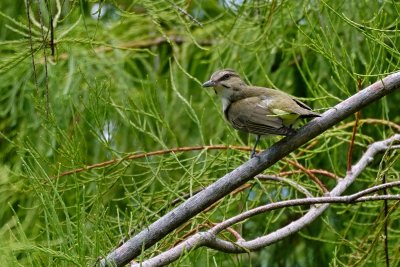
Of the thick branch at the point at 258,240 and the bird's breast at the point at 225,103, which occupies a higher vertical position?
the bird's breast at the point at 225,103

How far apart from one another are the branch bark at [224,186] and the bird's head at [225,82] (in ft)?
3.00

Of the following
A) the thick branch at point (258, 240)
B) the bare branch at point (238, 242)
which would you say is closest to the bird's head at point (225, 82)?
the thick branch at point (258, 240)

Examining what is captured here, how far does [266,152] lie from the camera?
9.07ft

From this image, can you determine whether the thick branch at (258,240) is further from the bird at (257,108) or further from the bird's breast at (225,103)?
the bird's breast at (225,103)

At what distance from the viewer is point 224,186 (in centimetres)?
269

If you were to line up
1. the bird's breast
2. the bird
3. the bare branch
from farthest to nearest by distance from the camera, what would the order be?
the bird's breast, the bird, the bare branch

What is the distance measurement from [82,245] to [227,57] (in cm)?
267

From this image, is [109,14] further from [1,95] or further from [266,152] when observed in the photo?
[266,152]

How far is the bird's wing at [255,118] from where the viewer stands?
3086mm

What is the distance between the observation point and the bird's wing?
3086 mm

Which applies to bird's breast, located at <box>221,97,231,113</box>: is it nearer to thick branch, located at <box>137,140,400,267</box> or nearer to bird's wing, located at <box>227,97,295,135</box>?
bird's wing, located at <box>227,97,295,135</box>

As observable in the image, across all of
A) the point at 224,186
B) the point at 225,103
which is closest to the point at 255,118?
the point at 225,103

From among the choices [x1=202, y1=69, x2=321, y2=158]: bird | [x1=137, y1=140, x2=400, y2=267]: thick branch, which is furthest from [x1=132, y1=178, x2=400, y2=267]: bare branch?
[x1=202, y1=69, x2=321, y2=158]: bird

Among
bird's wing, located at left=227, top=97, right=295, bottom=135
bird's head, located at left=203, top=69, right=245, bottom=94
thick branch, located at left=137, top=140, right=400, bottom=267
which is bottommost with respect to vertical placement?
thick branch, located at left=137, top=140, right=400, bottom=267
